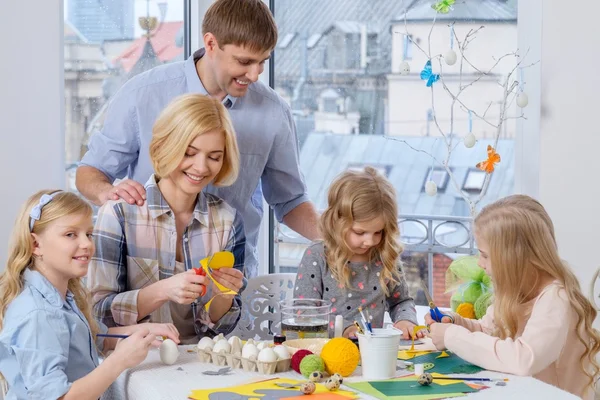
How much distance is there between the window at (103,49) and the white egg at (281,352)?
139cm

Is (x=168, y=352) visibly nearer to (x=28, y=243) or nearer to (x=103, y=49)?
(x=28, y=243)

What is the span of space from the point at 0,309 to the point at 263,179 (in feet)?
3.88

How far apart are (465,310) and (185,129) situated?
93cm

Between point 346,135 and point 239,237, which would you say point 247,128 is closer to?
point 239,237

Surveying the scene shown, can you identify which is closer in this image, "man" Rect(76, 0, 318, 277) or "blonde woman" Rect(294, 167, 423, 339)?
"blonde woman" Rect(294, 167, 423, 339)

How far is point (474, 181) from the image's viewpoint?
3232mm

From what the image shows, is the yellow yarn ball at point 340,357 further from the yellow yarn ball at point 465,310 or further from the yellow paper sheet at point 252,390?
the yellow yarn ball at point 465,310

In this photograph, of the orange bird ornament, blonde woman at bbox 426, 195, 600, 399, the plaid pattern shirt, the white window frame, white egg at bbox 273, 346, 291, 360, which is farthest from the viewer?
the white window frame

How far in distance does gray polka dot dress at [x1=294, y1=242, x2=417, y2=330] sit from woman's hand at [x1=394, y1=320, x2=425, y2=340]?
102mm

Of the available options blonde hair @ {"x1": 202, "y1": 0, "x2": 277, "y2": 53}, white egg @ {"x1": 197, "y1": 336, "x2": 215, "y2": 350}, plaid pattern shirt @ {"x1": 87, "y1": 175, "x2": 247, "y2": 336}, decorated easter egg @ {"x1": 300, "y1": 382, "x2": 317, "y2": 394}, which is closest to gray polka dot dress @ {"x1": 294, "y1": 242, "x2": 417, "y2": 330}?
plaid pattern shirt @ {"x1": 87, "y1": 175, "x2": 247, "y2": 336}

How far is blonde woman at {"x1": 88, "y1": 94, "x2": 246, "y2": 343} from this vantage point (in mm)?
2148

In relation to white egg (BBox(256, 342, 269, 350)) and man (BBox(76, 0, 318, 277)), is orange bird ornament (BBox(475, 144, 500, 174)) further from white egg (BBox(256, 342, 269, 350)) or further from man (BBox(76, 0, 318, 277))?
white egg (BBox(256, 342, 269, 350))

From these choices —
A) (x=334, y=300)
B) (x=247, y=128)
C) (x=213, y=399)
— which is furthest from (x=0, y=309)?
(x=247, y=128)

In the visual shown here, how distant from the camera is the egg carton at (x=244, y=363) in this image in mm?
1777
